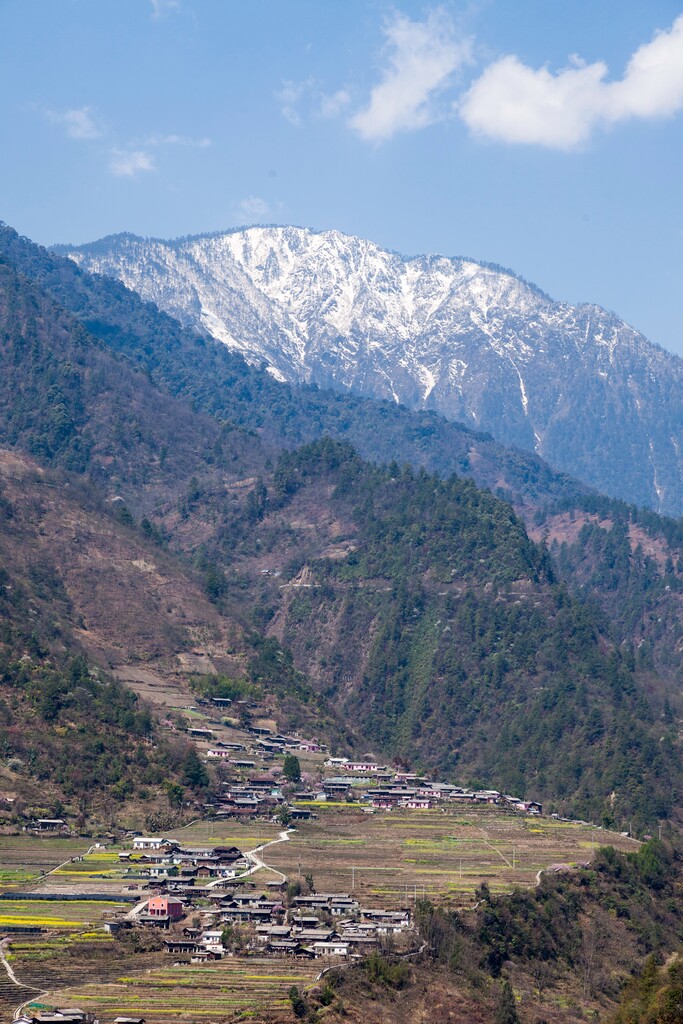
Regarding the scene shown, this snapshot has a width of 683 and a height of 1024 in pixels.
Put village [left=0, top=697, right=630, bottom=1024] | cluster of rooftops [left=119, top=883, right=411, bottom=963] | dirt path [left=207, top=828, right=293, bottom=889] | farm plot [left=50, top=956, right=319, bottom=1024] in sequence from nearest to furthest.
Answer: farm plot [left=50, top=956, right=319, bottom=1024] → cluster of rooftops [left=119, top=883, right=411, bottom=963] → village [left=0, top=697, right=630, bottom=1024] → dirt path [left=207, top=828, right=293, bottom=889]

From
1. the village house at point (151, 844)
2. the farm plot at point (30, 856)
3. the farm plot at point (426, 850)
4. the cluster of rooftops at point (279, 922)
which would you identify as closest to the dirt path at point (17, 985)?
the cluster of rooftops at point (279, 922)

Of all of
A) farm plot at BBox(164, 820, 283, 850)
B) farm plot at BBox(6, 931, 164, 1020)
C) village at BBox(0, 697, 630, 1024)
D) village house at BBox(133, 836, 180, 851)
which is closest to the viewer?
farm plot at BBox(6, 931, 164, 1020)

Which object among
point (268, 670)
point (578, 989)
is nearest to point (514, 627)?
point (268, 670)

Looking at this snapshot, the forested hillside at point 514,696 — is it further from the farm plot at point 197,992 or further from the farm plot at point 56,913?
the farm plot at point 197,992

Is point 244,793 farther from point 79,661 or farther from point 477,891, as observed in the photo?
point 477,891

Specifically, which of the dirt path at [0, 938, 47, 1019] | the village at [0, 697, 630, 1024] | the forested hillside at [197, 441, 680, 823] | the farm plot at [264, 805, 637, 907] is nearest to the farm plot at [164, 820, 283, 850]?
the village at [0, 697, 630, 1024]

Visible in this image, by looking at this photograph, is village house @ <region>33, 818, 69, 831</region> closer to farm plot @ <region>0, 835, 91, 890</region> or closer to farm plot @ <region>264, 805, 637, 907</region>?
farm plot @ <region>0, 835, 91, 890</region>
